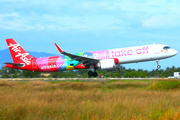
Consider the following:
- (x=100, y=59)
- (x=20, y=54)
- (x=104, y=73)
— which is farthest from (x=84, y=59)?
(x=104, y=73)

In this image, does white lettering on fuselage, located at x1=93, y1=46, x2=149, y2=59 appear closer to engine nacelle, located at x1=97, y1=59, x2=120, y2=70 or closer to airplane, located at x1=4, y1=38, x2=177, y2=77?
airplane, located at x1=4, y1=38, x2=177, y2=77

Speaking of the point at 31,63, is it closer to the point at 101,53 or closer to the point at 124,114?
the point at 101,53

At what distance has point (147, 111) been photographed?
27.4ft

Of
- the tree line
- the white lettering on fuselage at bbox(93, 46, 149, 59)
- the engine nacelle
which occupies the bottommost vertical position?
the tree line

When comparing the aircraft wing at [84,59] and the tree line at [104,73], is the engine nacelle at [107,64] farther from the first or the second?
the tree line at [104,73]

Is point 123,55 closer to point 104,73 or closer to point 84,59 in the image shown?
point 84,59

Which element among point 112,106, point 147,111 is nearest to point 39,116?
point 112,106

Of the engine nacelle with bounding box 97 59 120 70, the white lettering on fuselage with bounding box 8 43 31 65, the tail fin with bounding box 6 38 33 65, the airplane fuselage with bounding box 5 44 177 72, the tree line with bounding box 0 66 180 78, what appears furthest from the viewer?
the tree line with bounding box 0 66 180 78

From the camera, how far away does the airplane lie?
29500 millimetres

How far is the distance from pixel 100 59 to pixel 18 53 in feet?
48.0

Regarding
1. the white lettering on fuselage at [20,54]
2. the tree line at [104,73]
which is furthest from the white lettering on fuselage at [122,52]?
the white lettering on fuselage at [20,54]

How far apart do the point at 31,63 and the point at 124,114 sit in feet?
94.5

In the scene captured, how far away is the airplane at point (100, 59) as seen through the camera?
29500 mm

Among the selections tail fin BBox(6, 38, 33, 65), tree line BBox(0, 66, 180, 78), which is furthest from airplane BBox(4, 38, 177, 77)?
tree line BBox(0, 66, 180, 78)
